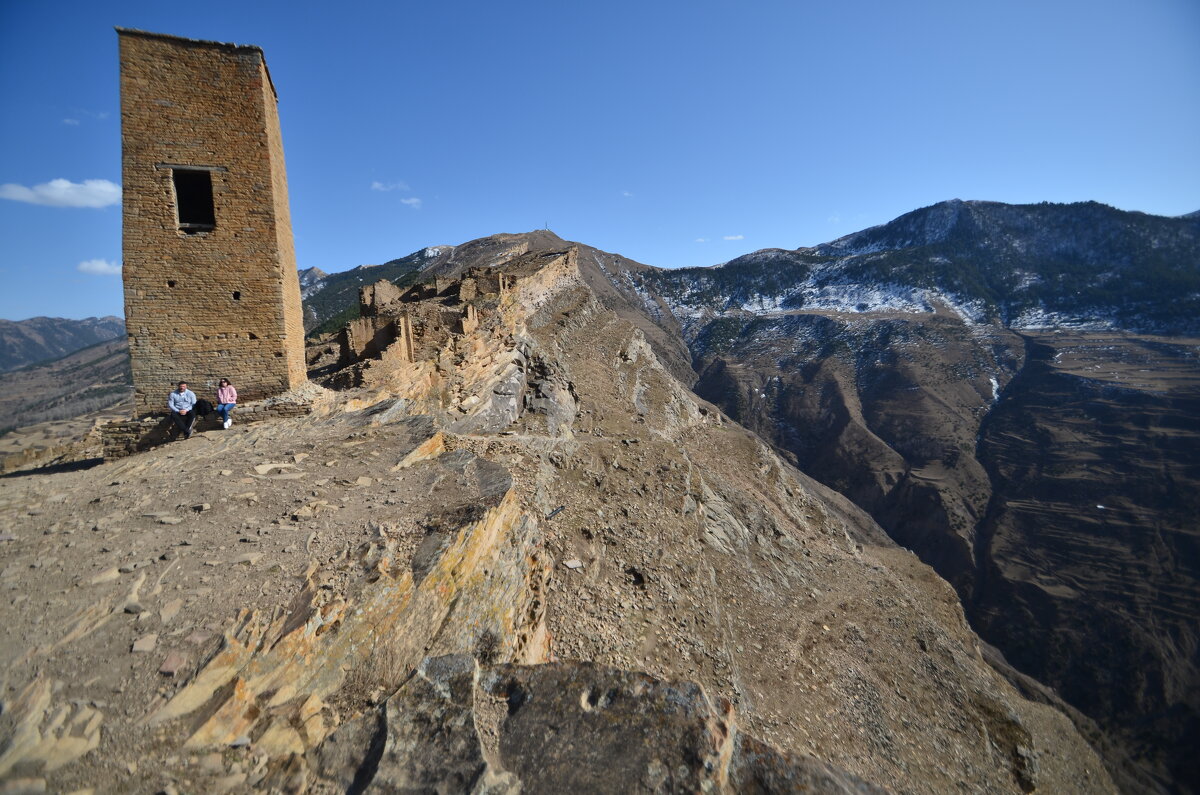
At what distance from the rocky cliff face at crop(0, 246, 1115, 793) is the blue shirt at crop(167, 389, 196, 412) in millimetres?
1125

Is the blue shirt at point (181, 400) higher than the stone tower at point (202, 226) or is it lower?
lower

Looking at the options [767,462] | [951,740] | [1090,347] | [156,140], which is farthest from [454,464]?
[1090,347]

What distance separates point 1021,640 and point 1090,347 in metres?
48.4

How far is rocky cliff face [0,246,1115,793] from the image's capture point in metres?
3.60

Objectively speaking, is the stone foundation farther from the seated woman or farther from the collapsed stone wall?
the collapsed stone wall

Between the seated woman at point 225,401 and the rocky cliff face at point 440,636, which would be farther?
the seated woman at point 225,401

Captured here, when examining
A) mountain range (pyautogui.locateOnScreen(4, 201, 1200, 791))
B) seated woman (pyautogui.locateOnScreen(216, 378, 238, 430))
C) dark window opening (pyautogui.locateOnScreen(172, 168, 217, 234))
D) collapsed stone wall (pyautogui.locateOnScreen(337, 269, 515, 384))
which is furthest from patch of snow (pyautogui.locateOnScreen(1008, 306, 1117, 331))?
seated woman (pyautogui.locateOnScreen(216, 378, 238, 430))

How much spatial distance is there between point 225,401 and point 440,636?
6719 millimetres

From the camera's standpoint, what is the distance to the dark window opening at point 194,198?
31.4ft

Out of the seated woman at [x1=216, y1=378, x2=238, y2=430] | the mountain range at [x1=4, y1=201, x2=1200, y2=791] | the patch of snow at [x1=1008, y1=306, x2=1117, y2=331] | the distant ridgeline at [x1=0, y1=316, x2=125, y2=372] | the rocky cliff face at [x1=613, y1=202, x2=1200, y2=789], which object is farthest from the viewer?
the distant ridgeline at [x1=0, y1=316, x2=125, y2=372]

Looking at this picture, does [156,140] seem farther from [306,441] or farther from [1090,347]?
[1090,347]

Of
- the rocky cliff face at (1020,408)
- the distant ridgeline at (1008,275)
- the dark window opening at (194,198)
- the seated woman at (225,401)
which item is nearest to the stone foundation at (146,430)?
the seated woman at (225,401)

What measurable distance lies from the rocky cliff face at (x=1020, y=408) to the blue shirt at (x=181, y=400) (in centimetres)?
4130

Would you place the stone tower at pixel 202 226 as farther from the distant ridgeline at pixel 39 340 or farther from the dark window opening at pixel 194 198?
the distant ridgeline at pixel 39 340
